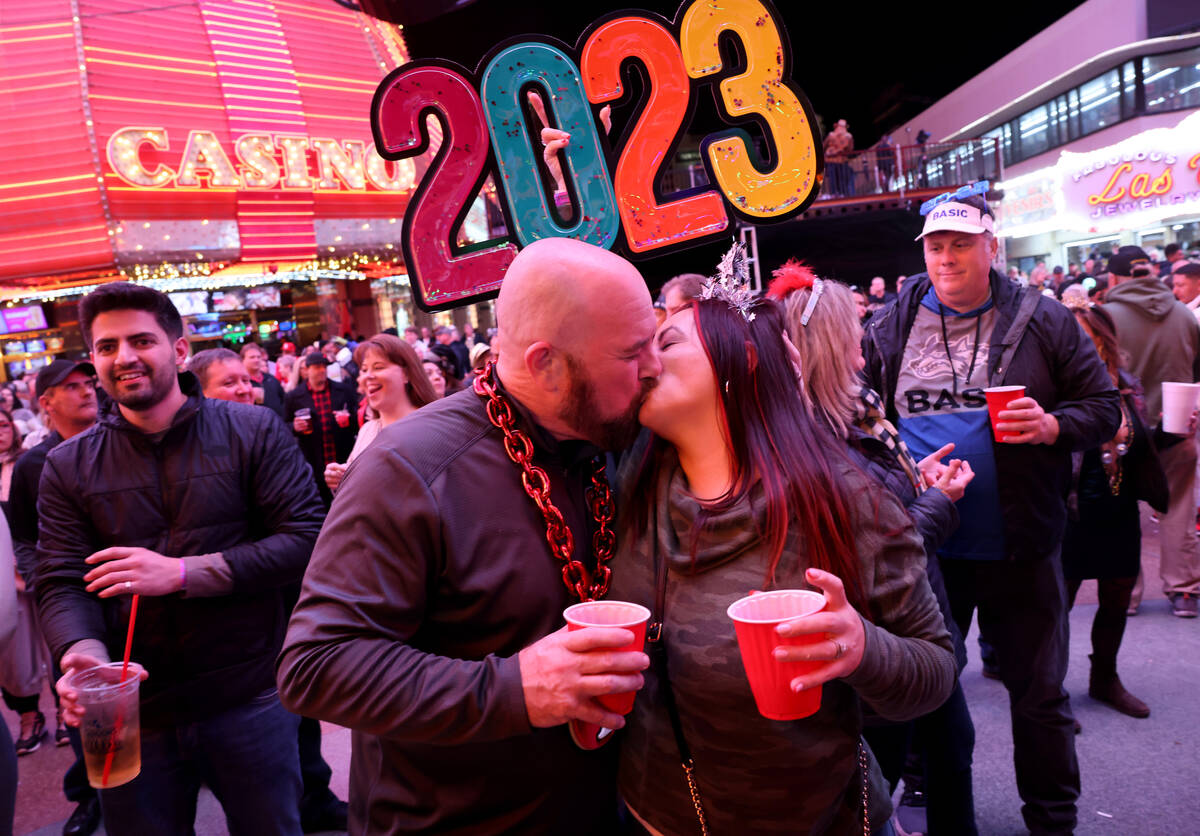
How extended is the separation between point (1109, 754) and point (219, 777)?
12.1ft

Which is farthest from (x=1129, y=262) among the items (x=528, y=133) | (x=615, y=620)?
(x=615, y=620)

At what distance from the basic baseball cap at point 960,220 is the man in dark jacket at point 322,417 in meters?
4.69

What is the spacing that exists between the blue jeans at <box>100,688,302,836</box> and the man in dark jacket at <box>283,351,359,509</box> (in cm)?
382

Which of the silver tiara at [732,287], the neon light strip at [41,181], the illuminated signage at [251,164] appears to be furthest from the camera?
the illuminated signage at [251,164]

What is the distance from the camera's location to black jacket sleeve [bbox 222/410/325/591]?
258cm

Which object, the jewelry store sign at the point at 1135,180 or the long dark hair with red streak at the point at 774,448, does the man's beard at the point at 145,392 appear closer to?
the long dark hair with red streak at the point at 774,448

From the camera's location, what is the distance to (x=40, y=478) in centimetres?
296

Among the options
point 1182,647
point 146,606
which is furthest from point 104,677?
point 1182,647

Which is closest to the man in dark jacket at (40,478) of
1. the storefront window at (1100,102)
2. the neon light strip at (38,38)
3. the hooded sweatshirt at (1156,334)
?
the hooded sweatshirt at (1156,334)

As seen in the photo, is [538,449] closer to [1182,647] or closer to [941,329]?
[941,329]

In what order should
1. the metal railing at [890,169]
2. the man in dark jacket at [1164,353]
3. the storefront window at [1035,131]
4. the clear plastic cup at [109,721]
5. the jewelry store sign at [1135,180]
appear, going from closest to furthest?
the clear plastic cup at [109,721] < the man in dark jacket at [1164,353] < the jewelry store sign at [1135,180] < the metal railing at [890,169] < the storefront window at [1035,131]

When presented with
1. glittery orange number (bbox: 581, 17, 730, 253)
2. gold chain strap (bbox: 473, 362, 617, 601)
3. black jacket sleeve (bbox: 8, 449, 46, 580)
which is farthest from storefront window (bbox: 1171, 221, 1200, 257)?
black jacket sleeve (bbox: 8, 449, 46, 580)

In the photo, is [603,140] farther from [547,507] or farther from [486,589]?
[486,589]

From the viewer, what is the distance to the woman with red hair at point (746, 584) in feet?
5.24
